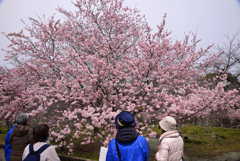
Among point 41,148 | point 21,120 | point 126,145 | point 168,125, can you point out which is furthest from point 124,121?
point 21,120

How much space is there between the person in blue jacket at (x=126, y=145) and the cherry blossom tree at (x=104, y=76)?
265 centimetres

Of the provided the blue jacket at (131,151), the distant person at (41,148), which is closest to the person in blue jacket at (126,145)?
the blue jacket at (131,151)

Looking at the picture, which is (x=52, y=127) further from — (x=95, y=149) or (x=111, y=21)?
(x=111, y=21)

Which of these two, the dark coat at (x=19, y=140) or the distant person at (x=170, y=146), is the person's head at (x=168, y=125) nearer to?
the distant person at (x=170, y=146)

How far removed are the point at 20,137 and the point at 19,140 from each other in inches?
2.1

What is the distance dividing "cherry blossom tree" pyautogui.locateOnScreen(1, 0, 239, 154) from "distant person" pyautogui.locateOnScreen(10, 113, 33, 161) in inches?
70.8

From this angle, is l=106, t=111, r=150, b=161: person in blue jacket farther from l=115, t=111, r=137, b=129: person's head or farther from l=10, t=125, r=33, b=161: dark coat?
l=10, t=125, r=33, b=161: dark coat

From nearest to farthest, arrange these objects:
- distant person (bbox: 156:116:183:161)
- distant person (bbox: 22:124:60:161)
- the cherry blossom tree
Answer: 1. distant person (bbox: 22:124:60:161)
2. distant person (bbox: 156:116:183:161)
3. the cherry blossom tree

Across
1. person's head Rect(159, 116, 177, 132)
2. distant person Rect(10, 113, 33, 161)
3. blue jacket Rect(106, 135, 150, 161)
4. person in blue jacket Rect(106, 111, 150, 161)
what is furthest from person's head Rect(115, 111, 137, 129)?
distant person Rect(10, 113, 33, 161)

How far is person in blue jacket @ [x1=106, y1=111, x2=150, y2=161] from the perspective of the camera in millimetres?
1996

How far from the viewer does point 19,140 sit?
10.1ft

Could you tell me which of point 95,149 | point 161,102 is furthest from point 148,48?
point 95,149

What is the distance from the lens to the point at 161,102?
5605 mm

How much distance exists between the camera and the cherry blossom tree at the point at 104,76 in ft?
18.2
